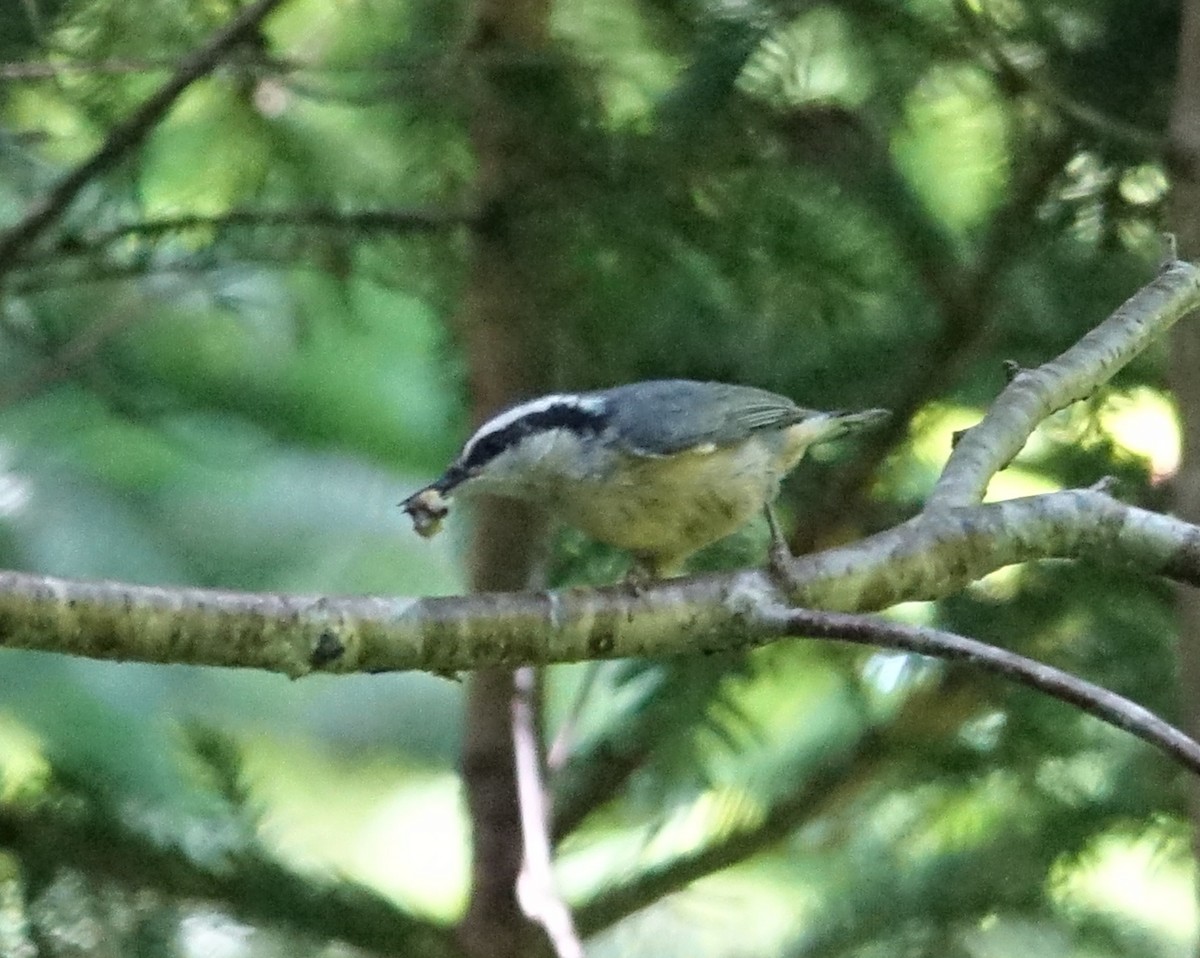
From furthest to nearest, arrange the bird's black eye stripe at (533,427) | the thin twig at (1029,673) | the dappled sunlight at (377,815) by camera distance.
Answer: the dappled sunlight at (377,815)
the bird's black eye stripe at (533,427)
the thin twig at (1029,673)

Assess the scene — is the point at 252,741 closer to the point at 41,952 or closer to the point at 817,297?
the point at 41,952

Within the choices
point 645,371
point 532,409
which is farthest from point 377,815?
point 532,409

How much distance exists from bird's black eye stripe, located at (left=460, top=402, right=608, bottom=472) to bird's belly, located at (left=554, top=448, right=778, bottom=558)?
0.14 ft

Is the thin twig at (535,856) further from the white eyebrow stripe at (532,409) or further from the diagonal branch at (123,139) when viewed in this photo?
the diagonal branch at (123,139)

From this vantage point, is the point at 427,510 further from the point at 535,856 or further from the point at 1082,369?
the point at 1082,369

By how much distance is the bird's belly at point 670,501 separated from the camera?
4.21ft

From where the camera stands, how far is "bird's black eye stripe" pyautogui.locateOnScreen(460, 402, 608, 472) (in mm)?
1232

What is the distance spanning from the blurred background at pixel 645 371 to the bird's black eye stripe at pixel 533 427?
18cm

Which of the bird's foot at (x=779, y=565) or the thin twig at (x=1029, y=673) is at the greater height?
the thin twig at (x=1029, y=673)

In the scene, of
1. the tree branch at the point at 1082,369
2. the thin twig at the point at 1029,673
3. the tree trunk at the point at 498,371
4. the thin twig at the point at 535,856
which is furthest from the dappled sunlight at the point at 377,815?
the thin twig at the point at 1029,673

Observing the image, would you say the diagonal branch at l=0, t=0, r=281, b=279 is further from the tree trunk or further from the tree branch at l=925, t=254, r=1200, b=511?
the tree branch at l=925, t=254, r=1200, b=511

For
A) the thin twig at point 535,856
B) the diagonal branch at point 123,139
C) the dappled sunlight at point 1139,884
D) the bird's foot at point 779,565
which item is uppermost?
the diagonal branch at point 123,139

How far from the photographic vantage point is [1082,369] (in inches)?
44.7

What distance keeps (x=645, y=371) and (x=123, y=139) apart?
49 cm
